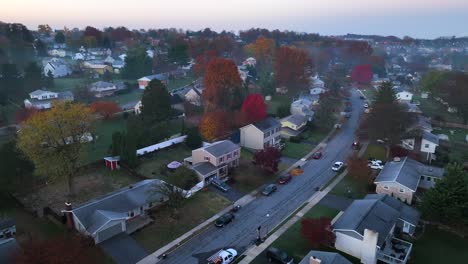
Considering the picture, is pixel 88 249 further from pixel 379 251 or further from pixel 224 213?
pixel 379 251

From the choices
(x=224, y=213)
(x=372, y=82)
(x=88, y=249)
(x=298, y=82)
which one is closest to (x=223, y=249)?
(x=224, y=213)

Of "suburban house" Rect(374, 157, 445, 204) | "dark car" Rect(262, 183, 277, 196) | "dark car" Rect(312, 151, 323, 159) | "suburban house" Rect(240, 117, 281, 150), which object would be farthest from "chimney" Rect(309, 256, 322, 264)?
"suburban house" Rect(240, 117, 281, 150)

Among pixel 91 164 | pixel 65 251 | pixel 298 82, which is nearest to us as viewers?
pixel 65 251

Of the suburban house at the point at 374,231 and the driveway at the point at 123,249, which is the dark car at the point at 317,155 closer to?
the suburban house at the point at 374,231

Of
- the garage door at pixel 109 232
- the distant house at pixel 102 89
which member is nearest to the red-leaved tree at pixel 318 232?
the garage door at pixel 109 232

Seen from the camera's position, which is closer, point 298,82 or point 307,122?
point 307,122

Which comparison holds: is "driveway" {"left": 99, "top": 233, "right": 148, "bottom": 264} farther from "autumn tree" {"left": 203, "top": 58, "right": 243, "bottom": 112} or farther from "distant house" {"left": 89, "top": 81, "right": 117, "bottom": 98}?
"distant house" {"left": 89, "top": 81, "right": 117, "bottom": 98}

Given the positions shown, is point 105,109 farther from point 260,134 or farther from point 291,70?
point 291,70
